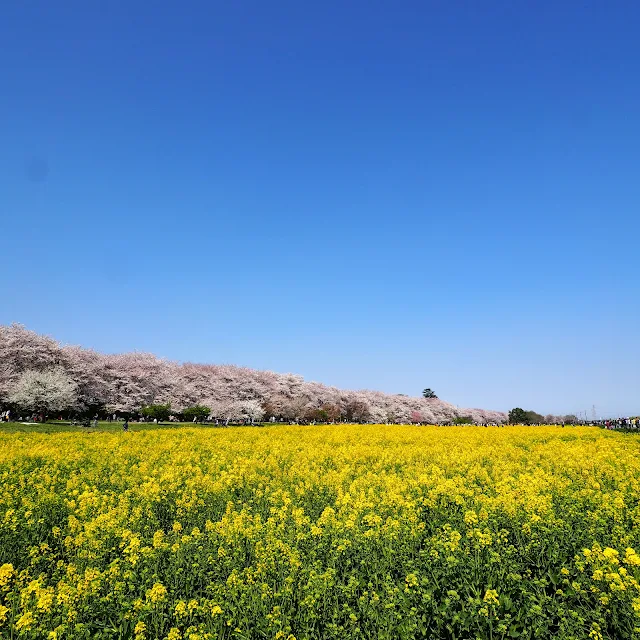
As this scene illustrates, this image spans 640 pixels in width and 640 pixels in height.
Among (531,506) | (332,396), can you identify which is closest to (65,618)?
(531,506)

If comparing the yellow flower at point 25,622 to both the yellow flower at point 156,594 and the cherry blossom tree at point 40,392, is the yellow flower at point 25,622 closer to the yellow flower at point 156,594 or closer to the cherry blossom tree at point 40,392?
the yellow flower at point 156,594

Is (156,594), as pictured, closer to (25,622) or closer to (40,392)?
(25,622)

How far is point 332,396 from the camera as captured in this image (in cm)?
11556

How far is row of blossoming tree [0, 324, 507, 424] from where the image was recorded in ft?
182

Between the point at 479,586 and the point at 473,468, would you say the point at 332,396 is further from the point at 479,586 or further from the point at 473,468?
the point at 479,586

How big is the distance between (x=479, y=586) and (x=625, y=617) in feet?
6.24

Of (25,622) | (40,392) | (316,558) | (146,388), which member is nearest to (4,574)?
(25,622)

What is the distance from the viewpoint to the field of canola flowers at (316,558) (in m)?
5.95

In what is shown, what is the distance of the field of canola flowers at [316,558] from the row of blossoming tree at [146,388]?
4736 centimetres

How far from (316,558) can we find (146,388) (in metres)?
73.8

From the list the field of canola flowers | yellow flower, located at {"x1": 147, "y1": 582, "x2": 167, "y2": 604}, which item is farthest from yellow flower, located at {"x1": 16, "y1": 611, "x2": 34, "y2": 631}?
yellow flower, located at {"x1": 147, "y1": 582, "x2": 167, "y2": 604}

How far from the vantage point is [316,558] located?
7.98 metres

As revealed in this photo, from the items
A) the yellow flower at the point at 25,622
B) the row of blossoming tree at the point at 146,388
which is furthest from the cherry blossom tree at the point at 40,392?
the yellow flower at the point at 25,622

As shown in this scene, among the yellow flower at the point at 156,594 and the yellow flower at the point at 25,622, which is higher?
the yellow flower at the point at 156,594
